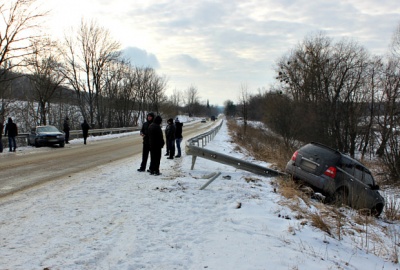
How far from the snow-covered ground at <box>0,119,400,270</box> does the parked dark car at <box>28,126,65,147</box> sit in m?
13.8

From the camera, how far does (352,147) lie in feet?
102

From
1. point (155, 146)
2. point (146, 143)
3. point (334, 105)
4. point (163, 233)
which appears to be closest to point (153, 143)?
point (155, 146)

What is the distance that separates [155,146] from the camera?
969 centimetres

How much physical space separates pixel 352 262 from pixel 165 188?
14.4 feet

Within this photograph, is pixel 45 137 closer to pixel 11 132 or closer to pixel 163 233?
pixel 11 132

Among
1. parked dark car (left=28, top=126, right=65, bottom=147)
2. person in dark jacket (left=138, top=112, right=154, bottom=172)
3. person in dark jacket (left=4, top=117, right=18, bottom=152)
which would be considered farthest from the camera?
parked dark car (left=28, top=126, right=65, bottom=147)

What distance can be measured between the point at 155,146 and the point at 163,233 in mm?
5176

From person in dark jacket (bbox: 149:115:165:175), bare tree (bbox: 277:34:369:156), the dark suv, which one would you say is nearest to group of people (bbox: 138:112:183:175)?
person in dark jacket (bbox: 149:115:165:175)

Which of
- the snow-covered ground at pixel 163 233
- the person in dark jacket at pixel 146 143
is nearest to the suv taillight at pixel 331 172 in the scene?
the snow-covered ground at pixel 163 233

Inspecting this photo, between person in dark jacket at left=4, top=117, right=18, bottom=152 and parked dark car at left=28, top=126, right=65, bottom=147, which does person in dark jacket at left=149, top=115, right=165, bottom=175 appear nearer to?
person in dark jacket at left=4, top=117, right=18, bottom=152

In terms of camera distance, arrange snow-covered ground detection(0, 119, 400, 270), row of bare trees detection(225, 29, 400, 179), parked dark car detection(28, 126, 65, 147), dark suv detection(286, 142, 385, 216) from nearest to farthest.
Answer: snow-covered ground detection(0, 119, 400, 270) → dark suv detection(286, 142, 385, 216) → parked dark car detection(28, 126, 65, 147) → row of bare trees detection(225, 29, 400, 179)

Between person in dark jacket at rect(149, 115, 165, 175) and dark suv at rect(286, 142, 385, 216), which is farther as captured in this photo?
person in dark jacket at rect(149, 115, 165, 175)

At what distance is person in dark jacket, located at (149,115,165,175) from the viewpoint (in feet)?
31.6

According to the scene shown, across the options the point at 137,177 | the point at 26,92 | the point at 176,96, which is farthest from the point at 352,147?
the point at 176,96
